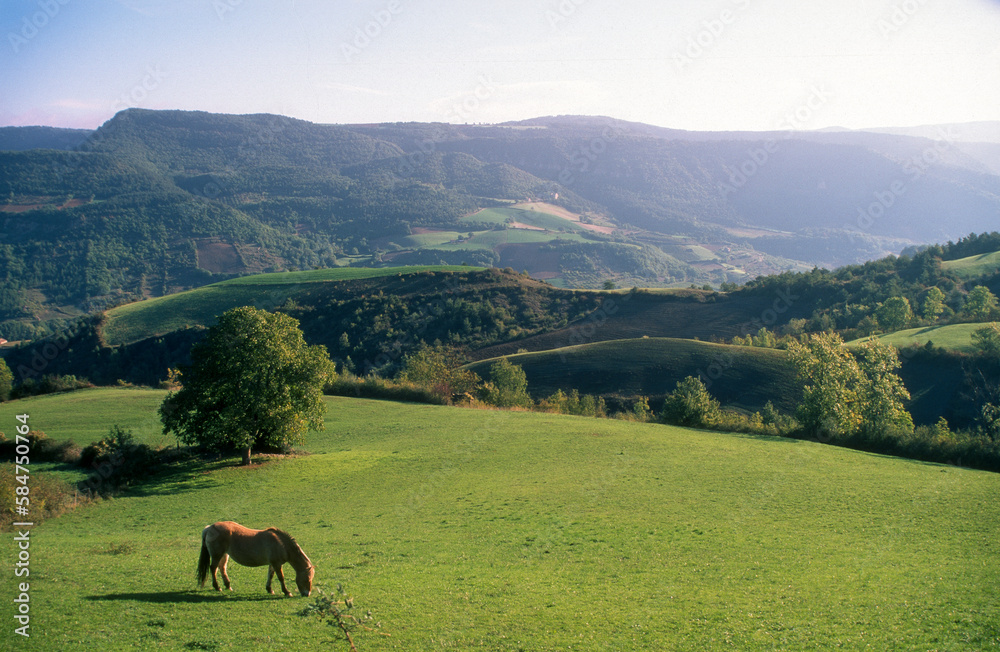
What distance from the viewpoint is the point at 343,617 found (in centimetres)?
1038

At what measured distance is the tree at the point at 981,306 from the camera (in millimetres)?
84438

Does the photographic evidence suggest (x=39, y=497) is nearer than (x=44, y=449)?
Yes

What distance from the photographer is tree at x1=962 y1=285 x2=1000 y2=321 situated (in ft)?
277

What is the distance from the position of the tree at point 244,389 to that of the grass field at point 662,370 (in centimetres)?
4230

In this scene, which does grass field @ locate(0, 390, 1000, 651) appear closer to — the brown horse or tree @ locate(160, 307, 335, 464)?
the brown horse

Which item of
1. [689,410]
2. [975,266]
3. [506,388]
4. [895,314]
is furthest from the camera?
[975,266]

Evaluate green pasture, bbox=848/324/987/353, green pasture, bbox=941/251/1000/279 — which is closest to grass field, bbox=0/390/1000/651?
green pasture, bbox=848/324/987/353

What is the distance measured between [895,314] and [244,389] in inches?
3657

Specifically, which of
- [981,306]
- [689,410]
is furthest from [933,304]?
[689,410]

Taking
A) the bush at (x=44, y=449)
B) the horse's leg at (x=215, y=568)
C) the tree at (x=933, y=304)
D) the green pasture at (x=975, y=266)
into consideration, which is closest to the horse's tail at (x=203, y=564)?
the horse's leg at (x=215, y=568)

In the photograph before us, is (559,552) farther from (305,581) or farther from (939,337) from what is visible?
(939,337)

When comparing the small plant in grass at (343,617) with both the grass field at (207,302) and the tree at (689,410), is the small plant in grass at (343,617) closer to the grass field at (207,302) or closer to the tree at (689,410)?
the tree at (689,410)

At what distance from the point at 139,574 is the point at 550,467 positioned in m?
18.6

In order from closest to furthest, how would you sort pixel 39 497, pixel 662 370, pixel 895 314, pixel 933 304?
pixel 39 497 → pixel 662 370 → pixel 895 314 → pixel 933 304
